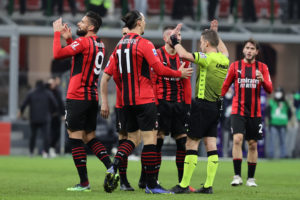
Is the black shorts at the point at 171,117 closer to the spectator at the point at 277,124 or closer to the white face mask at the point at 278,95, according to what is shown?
the spectator at the point at 277,124

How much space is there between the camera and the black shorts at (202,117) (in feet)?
31.3

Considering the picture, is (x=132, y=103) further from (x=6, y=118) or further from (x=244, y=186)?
(x=6, y=118)

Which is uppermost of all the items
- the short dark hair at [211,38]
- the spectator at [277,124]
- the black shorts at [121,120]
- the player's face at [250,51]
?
the short dark hair at [211,38]

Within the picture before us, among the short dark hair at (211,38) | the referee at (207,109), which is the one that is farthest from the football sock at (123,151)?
the short dark hair at (211,38)

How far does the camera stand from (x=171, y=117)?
392 inches

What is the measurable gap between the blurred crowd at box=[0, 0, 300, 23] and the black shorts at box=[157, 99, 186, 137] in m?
13.2

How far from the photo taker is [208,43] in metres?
9.52

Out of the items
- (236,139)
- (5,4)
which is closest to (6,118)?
(5,4)

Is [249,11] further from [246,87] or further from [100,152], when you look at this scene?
[100,152]

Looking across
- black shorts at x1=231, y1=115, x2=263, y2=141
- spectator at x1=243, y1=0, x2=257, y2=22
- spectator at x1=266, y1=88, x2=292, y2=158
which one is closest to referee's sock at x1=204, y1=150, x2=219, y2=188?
black shorts at x1=231, y1=115, x2=263, y2=141

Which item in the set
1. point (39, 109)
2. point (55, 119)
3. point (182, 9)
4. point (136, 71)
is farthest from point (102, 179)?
point (182, 9)

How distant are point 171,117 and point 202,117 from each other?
1.75ft

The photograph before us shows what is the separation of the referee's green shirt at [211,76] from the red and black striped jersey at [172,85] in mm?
453

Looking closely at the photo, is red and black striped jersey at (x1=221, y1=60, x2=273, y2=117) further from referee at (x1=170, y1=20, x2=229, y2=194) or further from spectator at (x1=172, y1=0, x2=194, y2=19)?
spectator at (x1=172, y1=0, x2=194, y2=19)
